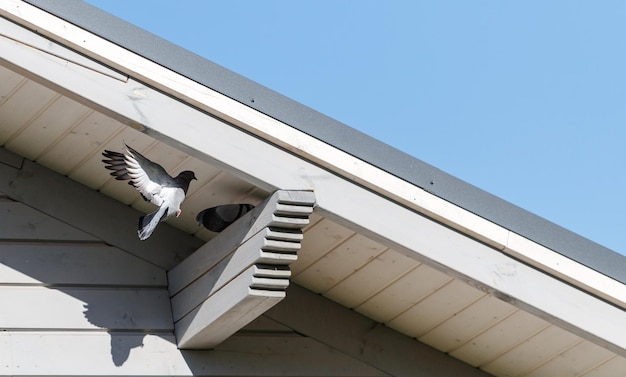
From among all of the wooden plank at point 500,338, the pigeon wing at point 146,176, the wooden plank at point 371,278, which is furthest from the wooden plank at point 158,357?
the pigeon wing at point 146,176

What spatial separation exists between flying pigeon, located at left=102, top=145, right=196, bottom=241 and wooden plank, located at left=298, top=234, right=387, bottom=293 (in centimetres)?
55

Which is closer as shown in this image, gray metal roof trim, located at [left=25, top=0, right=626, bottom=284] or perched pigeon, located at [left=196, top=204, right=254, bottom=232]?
gray metal roof trim, located at [left=25, top=0, right=626, bottom=284]

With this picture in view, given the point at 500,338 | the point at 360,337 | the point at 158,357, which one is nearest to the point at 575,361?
the point at 500,338

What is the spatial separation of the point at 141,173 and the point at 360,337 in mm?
957

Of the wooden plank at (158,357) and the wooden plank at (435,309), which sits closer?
the wooden plank at (158,357)

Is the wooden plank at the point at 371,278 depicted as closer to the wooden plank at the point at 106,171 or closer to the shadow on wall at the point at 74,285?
the shadow on wall at the point at 74,285

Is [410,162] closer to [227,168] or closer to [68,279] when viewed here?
[227,168]

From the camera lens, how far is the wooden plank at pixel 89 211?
3.94 metres

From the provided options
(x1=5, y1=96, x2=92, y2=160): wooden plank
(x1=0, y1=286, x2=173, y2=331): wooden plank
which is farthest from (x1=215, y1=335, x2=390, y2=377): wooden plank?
(x1=5, y1=96, x2=92, y2=160): wooden plank

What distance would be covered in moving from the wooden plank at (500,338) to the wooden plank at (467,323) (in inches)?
0.9

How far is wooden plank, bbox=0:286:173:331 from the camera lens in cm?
368

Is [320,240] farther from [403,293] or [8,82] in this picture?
[8,82]

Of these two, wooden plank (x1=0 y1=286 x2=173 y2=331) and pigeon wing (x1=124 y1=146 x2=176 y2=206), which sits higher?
pigeon wing (x1=124 y1=146 x2=176 y2=206)

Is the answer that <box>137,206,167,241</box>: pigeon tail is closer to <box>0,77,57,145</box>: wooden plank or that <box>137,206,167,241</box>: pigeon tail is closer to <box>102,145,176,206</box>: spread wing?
<box>102,145,176,206</box>: spread wing
